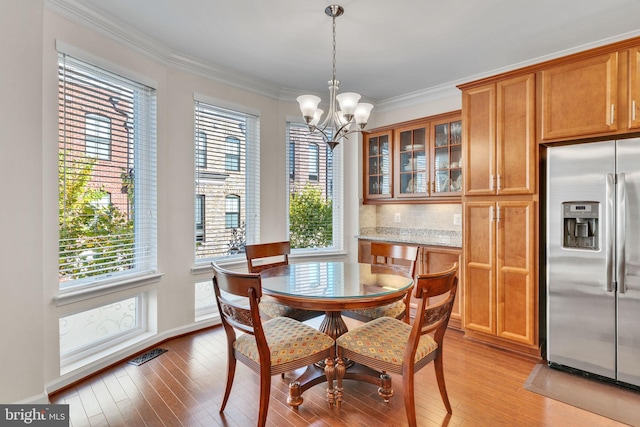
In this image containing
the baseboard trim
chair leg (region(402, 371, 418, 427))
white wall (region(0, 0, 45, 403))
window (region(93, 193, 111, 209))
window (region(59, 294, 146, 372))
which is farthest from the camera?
window (region(93, 193, 111, 209))

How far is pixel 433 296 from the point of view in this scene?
1.64 m

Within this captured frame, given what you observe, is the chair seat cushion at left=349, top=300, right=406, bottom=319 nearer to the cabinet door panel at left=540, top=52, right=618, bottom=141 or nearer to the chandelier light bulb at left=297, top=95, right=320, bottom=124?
the chandelier light bulb at left=297, top=95, right=320, bottom=124

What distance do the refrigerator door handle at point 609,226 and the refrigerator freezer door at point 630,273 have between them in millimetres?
46

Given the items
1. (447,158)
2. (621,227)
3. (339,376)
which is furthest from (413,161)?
(339,376)

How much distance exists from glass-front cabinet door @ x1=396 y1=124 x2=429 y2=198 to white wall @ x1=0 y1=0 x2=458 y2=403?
2449 mm

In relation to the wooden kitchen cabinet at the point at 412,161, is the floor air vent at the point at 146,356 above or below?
below

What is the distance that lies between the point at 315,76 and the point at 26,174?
2712 millimetres

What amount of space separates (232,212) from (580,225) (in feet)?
10.6

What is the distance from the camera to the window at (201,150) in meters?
3.38

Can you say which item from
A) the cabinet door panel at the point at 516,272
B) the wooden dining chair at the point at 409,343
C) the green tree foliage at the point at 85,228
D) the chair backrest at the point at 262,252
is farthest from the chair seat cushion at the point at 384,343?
the green tree foliage at the point at 85,228

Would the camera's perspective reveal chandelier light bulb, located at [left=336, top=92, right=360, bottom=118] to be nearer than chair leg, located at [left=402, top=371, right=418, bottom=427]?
No

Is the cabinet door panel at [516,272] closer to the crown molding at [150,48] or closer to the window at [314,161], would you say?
the window at [314,161]

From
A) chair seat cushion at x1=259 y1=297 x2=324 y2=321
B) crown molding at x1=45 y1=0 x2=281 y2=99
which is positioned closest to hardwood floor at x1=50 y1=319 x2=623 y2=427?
chair seat cushion at x1=259 y1=297 x2=324 y2=321

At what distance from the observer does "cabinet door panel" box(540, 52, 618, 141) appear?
233 cm
